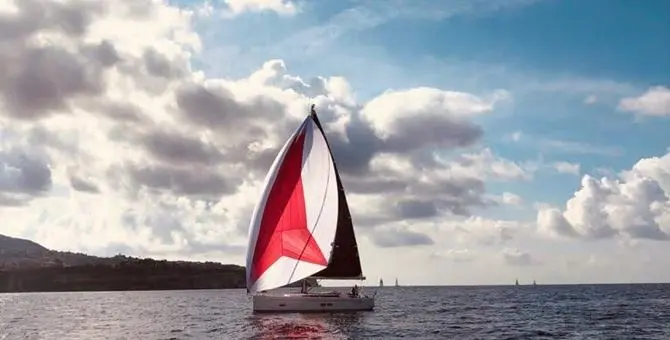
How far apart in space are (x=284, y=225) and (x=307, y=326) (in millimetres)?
13966

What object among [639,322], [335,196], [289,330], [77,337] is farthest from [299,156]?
[639,322]

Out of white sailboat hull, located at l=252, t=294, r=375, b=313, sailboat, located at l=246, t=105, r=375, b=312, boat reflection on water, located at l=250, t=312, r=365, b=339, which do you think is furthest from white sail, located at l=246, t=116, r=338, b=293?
boat reflection on water, located at l=250, t=312, r=365, b=339

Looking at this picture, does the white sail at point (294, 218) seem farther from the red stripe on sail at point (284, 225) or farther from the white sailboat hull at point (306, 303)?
the white sailboat hull at point (306, 303)

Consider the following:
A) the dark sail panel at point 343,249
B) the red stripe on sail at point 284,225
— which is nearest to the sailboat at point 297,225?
the red stripe on sail at point 284,225

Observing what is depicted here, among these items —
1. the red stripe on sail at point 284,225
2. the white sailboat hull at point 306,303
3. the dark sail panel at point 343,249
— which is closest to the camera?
the white sailboat hull at point 306,303

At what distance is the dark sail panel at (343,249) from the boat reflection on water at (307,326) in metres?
4.43

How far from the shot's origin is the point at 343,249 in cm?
8431

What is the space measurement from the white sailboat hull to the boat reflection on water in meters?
0.69

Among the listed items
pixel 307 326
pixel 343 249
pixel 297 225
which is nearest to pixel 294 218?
pixel 297 225

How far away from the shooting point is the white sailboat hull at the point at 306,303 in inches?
3108

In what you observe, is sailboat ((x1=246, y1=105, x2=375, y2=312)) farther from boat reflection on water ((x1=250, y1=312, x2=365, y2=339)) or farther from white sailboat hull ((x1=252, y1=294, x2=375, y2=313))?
boat reflection on water ((x1=250, y1=312, x2=365, y2=339))

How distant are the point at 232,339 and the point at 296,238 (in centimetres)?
1958

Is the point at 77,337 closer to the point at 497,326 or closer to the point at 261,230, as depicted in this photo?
the point at 261,230

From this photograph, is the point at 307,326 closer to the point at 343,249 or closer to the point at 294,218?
the point at 294,218
